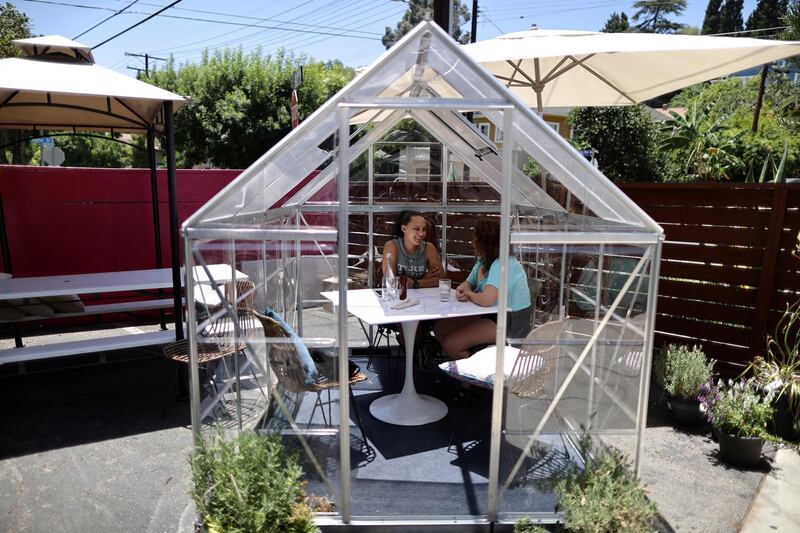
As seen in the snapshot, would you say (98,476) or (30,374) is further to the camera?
(30,374)

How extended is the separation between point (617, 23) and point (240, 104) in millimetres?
47083

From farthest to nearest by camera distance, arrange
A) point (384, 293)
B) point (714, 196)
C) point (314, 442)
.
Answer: point (714, 196) → point (384, 293) → point (314, 442)

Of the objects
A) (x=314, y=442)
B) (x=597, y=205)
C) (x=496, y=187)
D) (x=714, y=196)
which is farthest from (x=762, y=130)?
(x=314, y=442)

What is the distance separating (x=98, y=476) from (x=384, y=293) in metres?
2.31

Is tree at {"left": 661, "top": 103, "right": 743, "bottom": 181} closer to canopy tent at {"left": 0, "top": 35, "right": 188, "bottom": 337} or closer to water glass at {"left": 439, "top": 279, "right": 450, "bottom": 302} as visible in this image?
water glass at {"left": 439, "top": 279, "right": 450, "bottom": 302}

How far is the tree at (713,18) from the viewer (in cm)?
4775

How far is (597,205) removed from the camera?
3.14 meters

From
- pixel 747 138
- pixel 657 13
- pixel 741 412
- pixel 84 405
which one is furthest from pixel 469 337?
pixel 657 13

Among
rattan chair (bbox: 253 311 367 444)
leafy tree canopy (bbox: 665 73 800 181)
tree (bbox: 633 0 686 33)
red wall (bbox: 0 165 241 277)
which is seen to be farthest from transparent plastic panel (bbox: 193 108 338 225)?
tree (bbox: 633 0 686 33)

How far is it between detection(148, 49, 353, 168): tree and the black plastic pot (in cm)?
1443

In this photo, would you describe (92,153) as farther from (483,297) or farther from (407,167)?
(483,297)

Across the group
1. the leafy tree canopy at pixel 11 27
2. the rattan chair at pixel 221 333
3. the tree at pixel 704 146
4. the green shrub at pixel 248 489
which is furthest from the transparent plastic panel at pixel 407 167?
the leafy tree canopy at pixel 11 27

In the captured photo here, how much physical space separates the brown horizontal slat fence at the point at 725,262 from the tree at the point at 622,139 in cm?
1137

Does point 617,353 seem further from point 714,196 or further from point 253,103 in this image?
point 253,103
